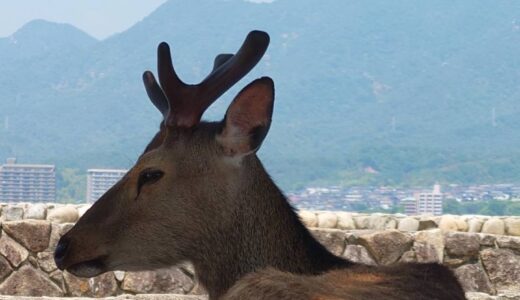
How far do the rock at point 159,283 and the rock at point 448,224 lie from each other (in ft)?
7.63

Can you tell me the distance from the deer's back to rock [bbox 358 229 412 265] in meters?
5.83

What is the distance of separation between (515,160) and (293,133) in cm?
2182

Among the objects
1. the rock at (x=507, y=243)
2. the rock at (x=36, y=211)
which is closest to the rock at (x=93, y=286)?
the rock at (x=36, y=211)

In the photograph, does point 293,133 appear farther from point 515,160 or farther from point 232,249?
point 232,249

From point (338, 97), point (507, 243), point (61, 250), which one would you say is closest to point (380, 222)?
point (507, 243)

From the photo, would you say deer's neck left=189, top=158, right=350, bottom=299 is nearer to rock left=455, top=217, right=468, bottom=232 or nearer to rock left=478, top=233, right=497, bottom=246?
rock left=478, top=233, right=497, bottom=246

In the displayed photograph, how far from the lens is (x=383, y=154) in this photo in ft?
363

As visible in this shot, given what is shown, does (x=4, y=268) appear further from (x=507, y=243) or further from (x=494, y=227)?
(x=494, y=227)

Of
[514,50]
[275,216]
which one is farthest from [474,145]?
[275,216]

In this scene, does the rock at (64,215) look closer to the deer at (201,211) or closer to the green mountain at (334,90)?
the deer at (201,211)

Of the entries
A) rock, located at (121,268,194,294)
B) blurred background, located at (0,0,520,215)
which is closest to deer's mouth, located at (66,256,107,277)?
rock, located at (121,268,194,294)

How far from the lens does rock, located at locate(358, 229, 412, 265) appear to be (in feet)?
30.0

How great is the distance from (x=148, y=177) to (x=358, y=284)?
80cm

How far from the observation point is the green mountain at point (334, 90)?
357 ft
